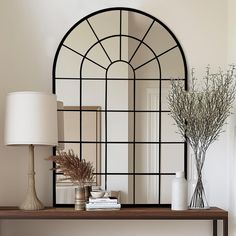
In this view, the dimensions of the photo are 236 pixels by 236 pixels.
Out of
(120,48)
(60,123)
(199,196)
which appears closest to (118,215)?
(199,196)

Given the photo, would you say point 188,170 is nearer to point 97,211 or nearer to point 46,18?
point 97,211

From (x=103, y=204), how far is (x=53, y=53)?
88 centimetres

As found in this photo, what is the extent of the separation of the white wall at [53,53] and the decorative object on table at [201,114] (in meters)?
0.18

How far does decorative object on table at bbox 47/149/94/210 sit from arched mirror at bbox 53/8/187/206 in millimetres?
199

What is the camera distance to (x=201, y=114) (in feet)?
9.06

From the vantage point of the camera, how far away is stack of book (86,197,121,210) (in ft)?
8.80

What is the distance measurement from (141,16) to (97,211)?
109 centimetres

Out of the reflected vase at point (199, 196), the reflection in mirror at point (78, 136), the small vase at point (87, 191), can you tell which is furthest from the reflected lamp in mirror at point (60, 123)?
the reflected vase at point (199, 196)

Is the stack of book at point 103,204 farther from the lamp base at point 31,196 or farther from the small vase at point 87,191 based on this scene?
the lamp base at point 31,196

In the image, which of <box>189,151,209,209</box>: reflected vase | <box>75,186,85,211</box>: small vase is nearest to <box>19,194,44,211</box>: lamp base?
<box>75,186,85,211</box>: small vase

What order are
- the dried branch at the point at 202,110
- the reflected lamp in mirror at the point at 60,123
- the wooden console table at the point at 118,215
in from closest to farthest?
the wooden console table at the point at 118,215 → the dried branch at the point at 202,110 → the reflected lamp in mirror at the point at 60,123

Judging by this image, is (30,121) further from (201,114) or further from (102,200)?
(201,114)

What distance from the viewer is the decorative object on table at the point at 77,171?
271 cm

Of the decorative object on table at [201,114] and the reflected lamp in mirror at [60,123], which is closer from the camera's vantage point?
the decorative object on table at [201,114]
